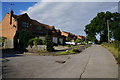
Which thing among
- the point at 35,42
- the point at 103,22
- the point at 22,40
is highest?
the point at 103,22

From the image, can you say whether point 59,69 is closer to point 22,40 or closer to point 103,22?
point 22,40

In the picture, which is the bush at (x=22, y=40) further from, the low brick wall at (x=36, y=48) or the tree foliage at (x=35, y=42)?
the low brick wall at (x=36, y=48)

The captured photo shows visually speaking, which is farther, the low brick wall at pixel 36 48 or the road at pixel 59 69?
the low brick wall at pixel 36 48

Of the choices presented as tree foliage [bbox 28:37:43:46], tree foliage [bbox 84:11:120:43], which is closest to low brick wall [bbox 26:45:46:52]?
tree foliage [bbox 28:37:43:46]

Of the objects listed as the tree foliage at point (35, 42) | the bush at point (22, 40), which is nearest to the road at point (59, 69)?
the tree foliage at point (35, 42)

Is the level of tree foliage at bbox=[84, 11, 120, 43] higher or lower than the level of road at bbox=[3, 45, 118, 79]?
higher

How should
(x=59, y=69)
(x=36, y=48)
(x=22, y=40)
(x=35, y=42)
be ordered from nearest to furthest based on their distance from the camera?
(x=59, y=69)
(x=36, y=48)
(x=35, y=42)
(x=22, y=40)

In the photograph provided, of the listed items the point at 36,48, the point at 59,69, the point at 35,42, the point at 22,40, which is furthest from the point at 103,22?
the point at 59,69

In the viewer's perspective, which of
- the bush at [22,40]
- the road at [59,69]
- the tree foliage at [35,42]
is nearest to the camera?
the road at [59,69]

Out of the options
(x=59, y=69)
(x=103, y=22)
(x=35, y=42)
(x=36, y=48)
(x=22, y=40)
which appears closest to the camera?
(x=59, y=69)

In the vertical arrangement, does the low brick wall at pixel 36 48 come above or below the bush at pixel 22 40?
below

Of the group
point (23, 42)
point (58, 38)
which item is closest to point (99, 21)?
point (58, 38)

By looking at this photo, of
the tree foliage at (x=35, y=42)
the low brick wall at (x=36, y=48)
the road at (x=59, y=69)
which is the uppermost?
the tree foliage at (x=35, y=42)

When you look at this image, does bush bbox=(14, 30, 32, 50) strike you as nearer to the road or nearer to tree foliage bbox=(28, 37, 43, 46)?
tree foliage bbox=(28, 37, 43, 46)
